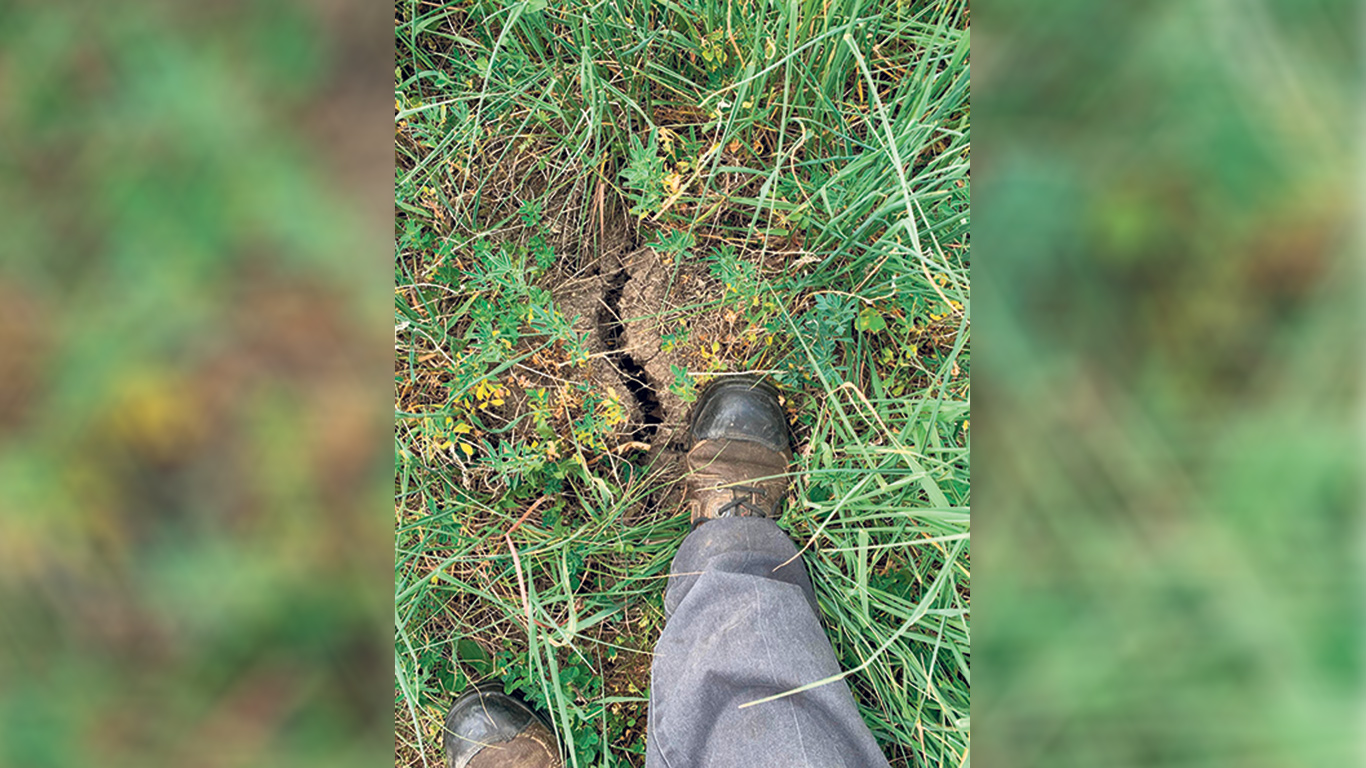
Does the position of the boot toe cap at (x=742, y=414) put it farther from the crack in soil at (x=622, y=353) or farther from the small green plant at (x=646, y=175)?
the small green plant at (x=646, y=175)

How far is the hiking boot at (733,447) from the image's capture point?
5.37 feet

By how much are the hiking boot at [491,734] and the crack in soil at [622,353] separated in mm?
693

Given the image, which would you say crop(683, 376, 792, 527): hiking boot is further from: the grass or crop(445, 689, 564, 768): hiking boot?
crop(445, 689, 564, 768): hiking boot
